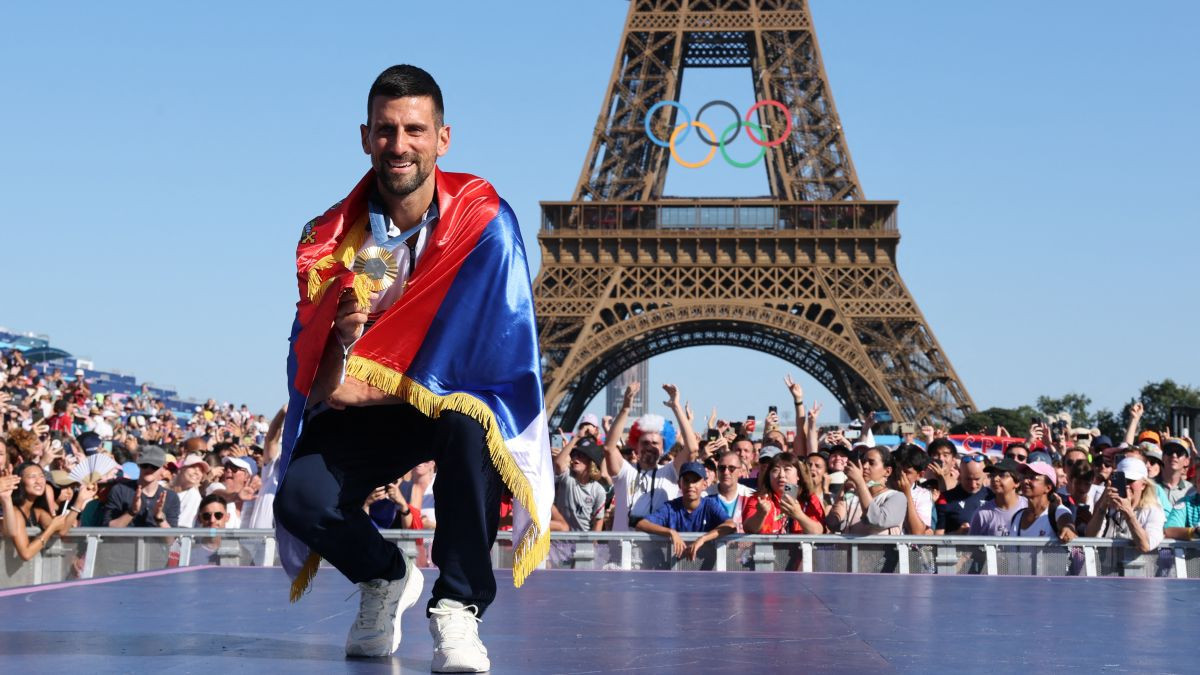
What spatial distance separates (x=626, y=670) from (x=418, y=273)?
1.18m

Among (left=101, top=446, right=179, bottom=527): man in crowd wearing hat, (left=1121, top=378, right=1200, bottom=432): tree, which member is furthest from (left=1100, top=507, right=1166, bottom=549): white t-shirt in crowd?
(left=1121, top=378, right=1200, bottom=432): tree

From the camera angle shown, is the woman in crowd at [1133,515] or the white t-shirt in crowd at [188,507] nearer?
the woman in crowd at [1133,515]

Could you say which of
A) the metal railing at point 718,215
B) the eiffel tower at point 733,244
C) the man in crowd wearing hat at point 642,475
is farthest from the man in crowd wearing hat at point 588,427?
the metal railing at point 718,215

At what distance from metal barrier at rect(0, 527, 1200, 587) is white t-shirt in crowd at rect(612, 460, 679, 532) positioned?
913mm

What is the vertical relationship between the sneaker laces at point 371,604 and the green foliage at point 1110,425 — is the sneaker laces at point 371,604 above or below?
below

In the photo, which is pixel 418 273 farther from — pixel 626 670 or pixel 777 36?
pixel 777 36


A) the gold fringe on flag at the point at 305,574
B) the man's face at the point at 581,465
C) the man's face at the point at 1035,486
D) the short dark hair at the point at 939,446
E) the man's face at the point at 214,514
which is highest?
the short dark hair at the point at 939,446

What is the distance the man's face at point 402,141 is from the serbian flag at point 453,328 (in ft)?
0.36

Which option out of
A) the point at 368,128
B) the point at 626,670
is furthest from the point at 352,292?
the point at 626,670

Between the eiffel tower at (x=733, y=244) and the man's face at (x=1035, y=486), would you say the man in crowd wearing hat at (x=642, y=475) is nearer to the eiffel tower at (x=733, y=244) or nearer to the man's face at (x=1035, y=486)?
the man's face at (x=1035, y=486)

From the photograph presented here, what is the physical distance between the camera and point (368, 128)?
4230 millimetres

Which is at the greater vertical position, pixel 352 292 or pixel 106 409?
pixel 106 409

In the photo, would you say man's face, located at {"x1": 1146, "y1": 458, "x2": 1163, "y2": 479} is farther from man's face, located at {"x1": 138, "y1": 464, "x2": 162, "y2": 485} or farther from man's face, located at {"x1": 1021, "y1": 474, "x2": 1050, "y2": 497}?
man's face, located at {"x1": 138, "y1": 464, "x2": 162, "y2": 485}

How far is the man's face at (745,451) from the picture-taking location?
11344 mm
